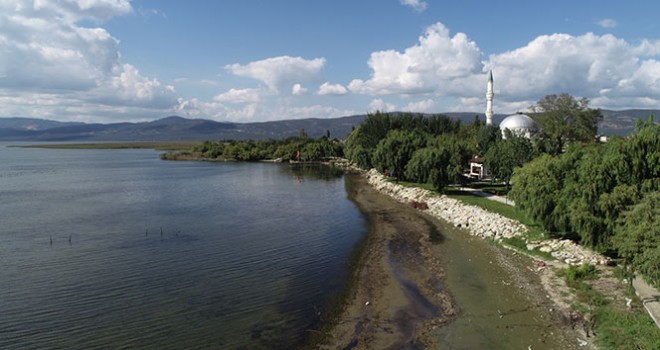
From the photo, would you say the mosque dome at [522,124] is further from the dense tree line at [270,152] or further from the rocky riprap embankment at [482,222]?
the dense tree line at [270,152]

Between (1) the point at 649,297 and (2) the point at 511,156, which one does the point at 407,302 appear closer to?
(1) the point at 649,297

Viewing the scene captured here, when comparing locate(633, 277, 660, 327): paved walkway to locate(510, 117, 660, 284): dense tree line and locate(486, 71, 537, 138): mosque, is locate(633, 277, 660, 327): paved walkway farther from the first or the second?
locate(486, 71, 537, 138): mosque

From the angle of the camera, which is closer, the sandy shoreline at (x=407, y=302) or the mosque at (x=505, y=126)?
the sandy shoreline at (x=407, y=302)

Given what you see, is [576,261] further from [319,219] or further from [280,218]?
[280,218]

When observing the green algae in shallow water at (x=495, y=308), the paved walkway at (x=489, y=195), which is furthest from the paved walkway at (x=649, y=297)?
the paved walkway at (x=489, y=195)

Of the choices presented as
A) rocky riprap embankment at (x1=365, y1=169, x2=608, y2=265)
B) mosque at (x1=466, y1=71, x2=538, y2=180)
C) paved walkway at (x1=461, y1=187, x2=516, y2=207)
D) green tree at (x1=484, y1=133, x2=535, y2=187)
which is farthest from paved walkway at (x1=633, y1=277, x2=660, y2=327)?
mosque at (x1=466, y1=71, x2=538, y2=180)

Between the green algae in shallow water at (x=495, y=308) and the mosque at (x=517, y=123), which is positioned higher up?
the mosque at (x=517, y=123)
